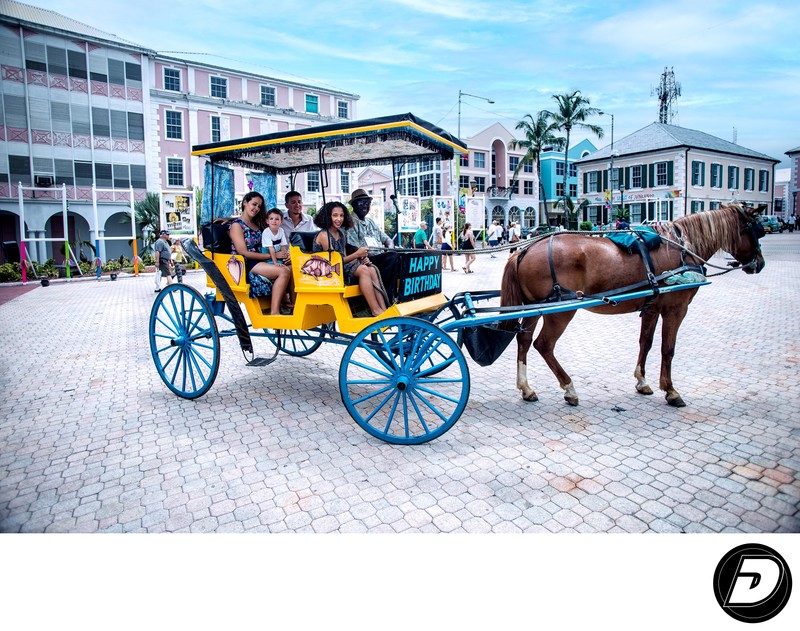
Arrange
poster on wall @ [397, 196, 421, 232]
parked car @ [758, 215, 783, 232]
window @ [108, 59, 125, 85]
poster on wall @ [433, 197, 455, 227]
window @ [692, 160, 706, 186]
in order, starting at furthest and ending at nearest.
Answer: poster on wall @ [433, 197, 455, 227] < poster on wall @ [397, 196, 421, 232] < window @ [692, 160, 706, 186] < parked car @ [758, 215, 783, 232] < window @ [108, 59, 125, 85]

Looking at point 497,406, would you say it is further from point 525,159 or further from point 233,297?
point 525,159

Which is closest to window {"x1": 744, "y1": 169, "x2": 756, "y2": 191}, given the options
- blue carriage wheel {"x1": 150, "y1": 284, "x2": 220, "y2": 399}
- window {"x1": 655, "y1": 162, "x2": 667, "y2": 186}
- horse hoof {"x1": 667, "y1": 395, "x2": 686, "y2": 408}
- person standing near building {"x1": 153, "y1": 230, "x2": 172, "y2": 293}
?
horse hoof {"x1": 667, "y1": 395, "x2": 686, "y2": 408}

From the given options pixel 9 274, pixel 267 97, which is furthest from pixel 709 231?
pixel 267 97

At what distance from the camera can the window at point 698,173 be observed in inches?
222

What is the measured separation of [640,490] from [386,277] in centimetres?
239

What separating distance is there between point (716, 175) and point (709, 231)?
1.09m

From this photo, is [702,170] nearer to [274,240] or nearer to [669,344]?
[669,344]

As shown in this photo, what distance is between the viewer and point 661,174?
7.55 metres

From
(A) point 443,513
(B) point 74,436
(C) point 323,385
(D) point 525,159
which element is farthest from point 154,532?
(D) point 525,159

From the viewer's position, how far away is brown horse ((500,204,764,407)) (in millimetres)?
4516

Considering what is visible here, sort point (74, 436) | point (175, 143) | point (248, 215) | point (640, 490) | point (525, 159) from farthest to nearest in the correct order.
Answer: point (525, 159) < point (175, 143) < point (248, 215) < point (74, 436) < point (640, 490)

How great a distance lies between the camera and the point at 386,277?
4465 mm

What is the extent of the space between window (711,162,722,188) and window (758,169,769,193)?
2.14 feet

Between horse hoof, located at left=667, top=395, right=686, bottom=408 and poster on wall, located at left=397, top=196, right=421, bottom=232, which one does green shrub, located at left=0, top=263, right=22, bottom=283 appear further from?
horse hoof, located at left=667, top=395, right=686, bottom=408
